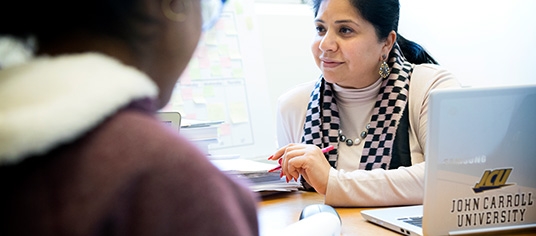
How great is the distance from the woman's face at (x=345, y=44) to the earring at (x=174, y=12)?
133cm

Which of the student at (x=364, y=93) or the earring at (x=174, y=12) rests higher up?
the earring at (x=174, y=12)

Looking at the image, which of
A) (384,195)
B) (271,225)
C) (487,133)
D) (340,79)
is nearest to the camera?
(487,133)

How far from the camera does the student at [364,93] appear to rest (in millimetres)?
1708

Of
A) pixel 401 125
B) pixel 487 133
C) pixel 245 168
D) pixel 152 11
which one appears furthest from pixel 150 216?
pixel 401 125

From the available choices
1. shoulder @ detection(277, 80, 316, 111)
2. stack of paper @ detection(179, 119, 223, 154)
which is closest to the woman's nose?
shoulder @ detection(277, 80, 316, 111)

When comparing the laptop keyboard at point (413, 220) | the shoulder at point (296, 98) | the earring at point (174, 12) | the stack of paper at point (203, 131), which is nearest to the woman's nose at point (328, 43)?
the shoulder at point (296, 98)

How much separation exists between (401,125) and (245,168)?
50 cm

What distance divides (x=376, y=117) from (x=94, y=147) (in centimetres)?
145

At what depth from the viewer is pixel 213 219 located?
0.40 metres

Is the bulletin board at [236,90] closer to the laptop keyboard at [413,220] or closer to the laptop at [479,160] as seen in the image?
the laptop keyboard at [413,220]

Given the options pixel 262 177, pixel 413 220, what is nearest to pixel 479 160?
pixel 413 220

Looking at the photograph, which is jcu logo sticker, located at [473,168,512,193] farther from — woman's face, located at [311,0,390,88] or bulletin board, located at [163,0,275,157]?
bulletin board, located at [163,0,275,157]

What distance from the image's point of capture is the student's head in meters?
0.43

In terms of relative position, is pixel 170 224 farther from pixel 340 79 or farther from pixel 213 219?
pixel 340 79
